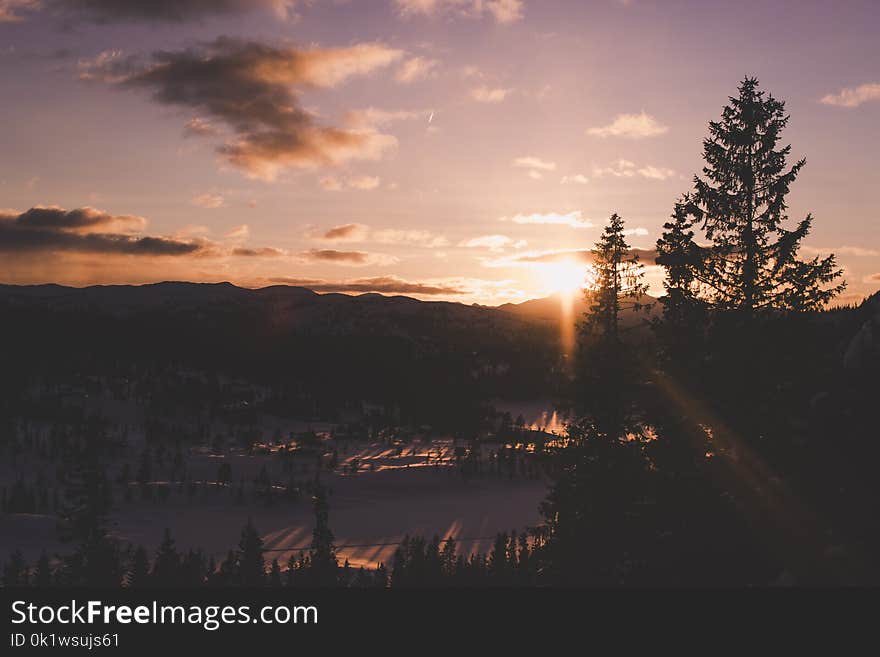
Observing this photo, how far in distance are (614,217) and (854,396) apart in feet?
35.6

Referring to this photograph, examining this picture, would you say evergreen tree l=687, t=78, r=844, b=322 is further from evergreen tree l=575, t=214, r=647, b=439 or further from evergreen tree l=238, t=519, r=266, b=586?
evergreen tree l=238, t=519, r=266, b=586

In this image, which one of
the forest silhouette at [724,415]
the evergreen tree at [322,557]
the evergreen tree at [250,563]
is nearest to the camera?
the forest silhouette at [724,415]

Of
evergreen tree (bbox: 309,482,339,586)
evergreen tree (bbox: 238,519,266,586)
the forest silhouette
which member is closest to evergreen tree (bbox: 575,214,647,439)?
the forest silhouette

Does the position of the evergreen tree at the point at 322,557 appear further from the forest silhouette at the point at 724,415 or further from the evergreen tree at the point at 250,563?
the forest silhouette at the point at 724,415

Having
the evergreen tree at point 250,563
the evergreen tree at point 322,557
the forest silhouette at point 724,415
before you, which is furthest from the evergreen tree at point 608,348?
the evergreen tree at point 250,563

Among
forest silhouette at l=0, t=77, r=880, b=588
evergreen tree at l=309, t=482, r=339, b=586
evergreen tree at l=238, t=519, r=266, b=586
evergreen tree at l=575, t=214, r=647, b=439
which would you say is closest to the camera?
forest silhouette at l=0, t=77, r=880, b=588

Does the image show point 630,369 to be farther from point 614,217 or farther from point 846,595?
point 846,595

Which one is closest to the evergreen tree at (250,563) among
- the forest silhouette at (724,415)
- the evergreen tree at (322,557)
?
the evergreen tree at (322,557)

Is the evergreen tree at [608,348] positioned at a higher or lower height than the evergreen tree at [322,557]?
higher

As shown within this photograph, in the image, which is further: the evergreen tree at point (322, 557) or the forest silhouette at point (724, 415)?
the evergreen tree at point (322, 557)

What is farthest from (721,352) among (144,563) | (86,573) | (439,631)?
(144,563)

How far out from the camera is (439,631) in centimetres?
854

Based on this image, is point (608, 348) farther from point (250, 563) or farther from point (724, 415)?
point (250, 563)

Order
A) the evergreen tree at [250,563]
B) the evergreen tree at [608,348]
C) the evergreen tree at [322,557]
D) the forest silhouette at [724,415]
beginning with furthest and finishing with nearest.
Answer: the evergreen tree at [250,563] < the evergreen tree at [322,557] < the evergreen tree at [608,348] < the forest silhouette at [724,415]
